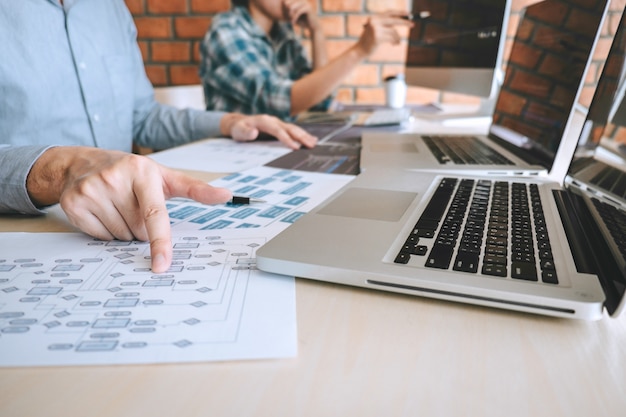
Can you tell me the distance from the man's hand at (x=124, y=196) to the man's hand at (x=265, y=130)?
50cm

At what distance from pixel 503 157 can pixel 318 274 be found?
0.58 m

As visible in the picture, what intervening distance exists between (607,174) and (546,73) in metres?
0.39

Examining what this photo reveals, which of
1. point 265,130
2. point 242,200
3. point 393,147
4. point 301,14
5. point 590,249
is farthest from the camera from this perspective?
point 301,14

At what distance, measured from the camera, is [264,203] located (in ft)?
1.98

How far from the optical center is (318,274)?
37 cm

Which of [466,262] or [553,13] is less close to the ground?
[553,13]

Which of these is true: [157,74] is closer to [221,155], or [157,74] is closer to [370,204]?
[221,155]

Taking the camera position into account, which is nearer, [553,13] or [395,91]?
[553,13]

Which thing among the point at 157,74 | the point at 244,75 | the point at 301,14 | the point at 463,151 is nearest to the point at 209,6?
the point at 157,74

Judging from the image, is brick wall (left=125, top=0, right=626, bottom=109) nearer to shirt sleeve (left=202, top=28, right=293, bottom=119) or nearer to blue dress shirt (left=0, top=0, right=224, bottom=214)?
shirt sleeve (left=202, top=28, right=293, bottom=119)

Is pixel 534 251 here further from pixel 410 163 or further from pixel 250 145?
pixel 250 145

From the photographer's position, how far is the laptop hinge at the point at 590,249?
1.05ft

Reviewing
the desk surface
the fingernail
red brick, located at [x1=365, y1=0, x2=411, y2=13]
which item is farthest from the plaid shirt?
the desk surface

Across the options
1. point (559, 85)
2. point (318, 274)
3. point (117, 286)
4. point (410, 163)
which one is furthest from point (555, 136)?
point (117, 286)
